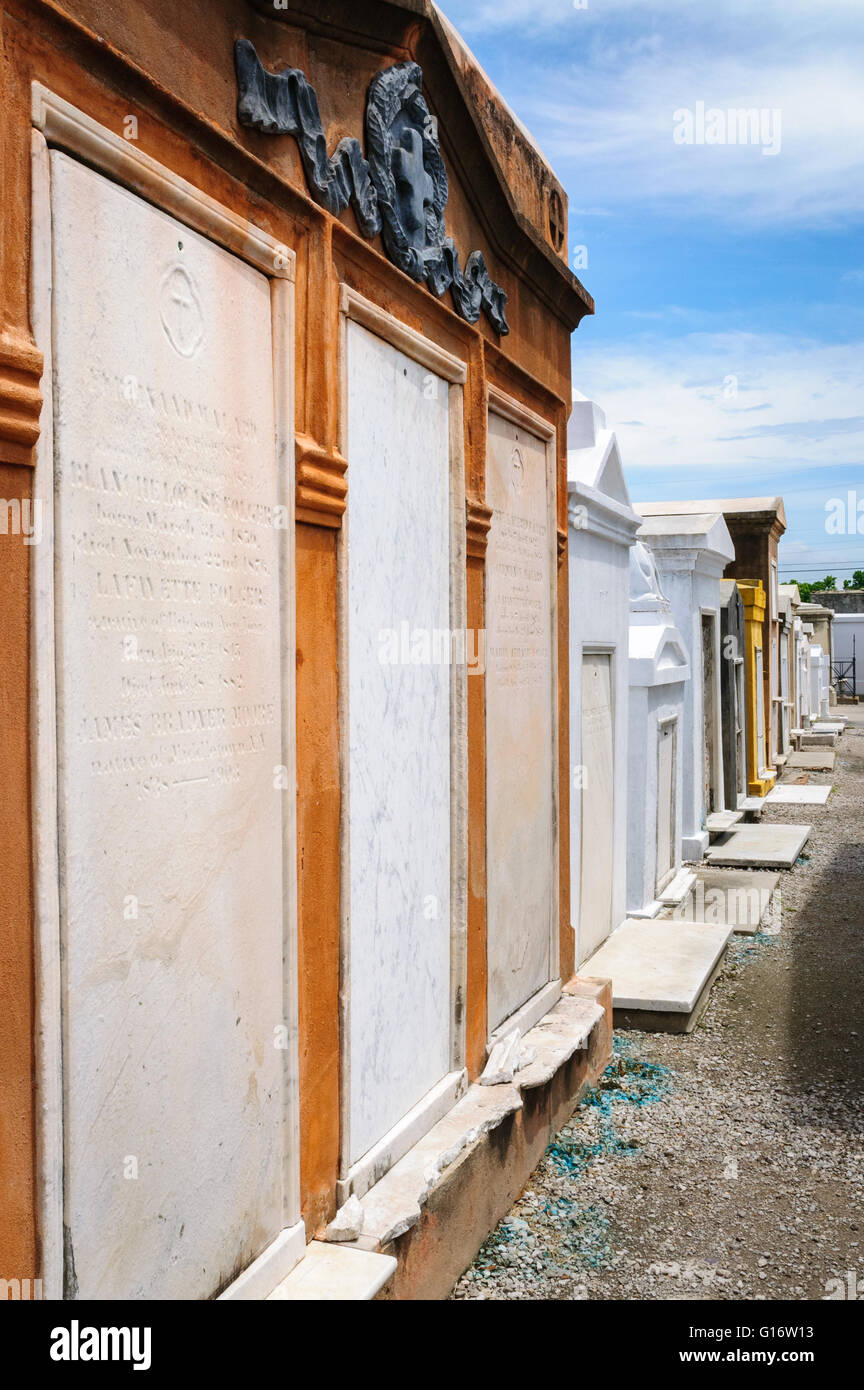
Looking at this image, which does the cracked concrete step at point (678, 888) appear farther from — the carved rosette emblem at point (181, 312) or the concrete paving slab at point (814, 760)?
the concrete paving slab at point (814, 760)

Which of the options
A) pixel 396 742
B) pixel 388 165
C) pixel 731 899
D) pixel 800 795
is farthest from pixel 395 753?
pixel 800 795

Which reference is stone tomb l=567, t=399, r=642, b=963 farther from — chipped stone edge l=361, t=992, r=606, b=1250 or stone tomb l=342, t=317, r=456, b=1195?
stone tomb l=342, t=317, r=456, b=1195

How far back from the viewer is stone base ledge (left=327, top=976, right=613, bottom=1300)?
10.5 ft

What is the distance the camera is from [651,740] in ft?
27.6

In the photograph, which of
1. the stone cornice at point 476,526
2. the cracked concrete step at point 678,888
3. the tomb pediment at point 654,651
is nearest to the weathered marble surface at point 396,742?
the stone cornice at point 476,526

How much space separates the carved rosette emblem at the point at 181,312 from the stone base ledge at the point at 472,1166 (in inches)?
89.0

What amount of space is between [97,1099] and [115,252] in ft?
5.12

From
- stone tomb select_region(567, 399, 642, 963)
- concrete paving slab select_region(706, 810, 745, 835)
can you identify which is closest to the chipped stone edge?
stone tomb select_region(567, 399, 642, 963)

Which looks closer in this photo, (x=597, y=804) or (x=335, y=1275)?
(x=335, y=1275)

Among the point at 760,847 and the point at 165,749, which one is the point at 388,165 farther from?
the point at 760,847

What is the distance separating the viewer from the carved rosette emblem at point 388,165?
2.70m

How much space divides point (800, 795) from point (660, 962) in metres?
9.43

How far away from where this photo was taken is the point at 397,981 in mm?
3568

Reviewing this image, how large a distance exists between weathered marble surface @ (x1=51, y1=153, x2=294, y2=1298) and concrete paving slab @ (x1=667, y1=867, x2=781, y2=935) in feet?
18.9
